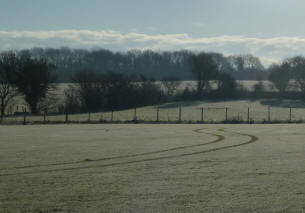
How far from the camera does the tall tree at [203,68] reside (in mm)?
100188

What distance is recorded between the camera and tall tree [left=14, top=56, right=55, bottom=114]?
7594 centimetres

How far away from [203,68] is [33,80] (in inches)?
1548

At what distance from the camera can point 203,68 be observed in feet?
330

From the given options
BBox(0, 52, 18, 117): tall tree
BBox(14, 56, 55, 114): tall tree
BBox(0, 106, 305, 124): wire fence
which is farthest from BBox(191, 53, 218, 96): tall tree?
BBox(0, 52, 18, 117): tall tree

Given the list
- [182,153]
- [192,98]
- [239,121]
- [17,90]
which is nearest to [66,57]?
[192,98]

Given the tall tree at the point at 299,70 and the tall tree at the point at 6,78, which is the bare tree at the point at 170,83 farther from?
the tall tree at the point at 6,78

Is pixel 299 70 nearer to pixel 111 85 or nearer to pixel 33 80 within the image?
pixel 111 85

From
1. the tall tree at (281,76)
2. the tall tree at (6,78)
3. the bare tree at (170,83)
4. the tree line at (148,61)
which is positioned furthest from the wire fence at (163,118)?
the tree line at (148,61)

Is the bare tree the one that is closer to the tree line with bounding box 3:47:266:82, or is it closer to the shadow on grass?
the shadow on grass

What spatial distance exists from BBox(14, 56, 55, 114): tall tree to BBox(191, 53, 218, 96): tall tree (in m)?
35.5

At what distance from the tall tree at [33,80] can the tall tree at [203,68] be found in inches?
1400

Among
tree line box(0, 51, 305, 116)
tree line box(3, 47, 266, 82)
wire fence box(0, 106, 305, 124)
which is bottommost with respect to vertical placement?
wire fence box(0, 106, 305, 124)

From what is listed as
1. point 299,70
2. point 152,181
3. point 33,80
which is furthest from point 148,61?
point 152,181

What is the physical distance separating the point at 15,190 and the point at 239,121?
134 feet
